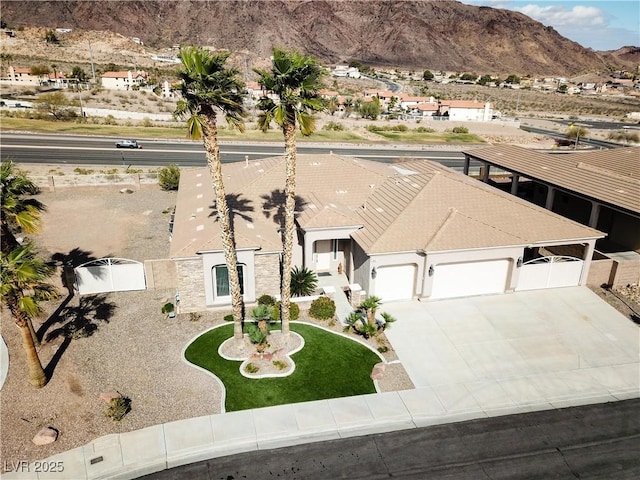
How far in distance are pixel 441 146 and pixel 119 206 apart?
171 ft

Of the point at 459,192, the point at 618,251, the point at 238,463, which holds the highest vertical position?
the point at 459,192

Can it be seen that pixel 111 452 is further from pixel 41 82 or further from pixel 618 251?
pixel 41 82

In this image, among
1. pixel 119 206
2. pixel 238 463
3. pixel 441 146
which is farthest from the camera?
pixel 441 146

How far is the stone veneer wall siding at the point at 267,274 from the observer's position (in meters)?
23.1

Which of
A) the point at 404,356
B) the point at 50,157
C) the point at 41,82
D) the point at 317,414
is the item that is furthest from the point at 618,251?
the point at 41,82

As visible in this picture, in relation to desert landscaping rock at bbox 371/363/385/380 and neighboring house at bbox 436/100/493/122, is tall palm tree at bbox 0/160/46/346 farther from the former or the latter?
neighboring house at bbox 436/100/493/122

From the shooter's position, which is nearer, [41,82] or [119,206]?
[119,206]

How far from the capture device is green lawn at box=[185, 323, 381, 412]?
17469 millimetres

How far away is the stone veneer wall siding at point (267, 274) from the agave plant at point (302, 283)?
35.2 inches

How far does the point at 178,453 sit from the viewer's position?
14953 mm

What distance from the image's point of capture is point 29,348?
16.6 metres

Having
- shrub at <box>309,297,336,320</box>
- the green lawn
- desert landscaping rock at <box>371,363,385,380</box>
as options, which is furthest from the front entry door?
desert landscaping rock at <box>371,363,385,380</box>

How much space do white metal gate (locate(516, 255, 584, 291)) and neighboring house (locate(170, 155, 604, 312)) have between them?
0.06m

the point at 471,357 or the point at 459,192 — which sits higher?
the point at 459,192
